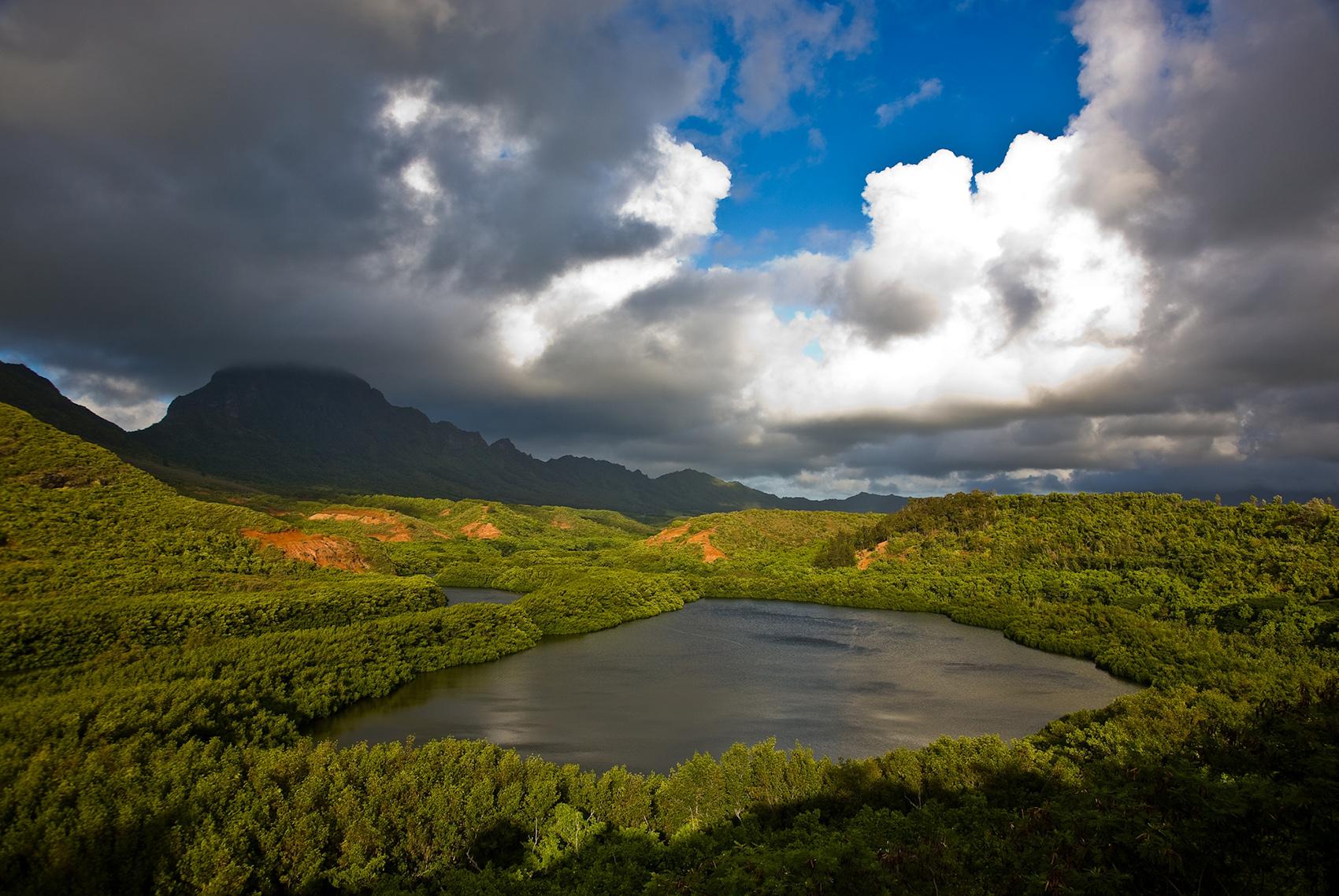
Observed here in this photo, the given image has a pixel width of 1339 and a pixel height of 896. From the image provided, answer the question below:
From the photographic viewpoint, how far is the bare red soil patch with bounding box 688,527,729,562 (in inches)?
6698

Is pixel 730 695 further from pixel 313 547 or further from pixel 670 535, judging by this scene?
pixel 670 535

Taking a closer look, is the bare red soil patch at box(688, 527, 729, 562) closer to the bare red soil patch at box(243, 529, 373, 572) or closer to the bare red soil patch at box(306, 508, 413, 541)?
the bare red soil patch at box(306, 508, 413, 541)

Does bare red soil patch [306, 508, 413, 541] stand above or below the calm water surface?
above

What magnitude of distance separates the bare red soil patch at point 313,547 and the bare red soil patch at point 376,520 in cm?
7306

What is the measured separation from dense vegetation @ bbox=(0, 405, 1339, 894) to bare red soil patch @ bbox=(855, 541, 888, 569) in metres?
54.7

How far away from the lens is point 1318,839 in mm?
14008

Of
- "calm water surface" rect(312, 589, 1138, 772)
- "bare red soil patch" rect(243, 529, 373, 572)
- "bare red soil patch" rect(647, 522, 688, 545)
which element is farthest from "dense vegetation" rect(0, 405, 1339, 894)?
"bare red soil patch" rect(647, 522, 688, 545)

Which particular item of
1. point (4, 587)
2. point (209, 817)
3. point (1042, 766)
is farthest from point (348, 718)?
point (1042, 766)

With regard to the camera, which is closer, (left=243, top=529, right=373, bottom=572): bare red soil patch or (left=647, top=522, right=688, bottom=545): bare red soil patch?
(left=243, top=529, right=373, bottom=572): bare red soil patch

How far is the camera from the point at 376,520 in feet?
618

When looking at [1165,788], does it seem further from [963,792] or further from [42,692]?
[42,692]

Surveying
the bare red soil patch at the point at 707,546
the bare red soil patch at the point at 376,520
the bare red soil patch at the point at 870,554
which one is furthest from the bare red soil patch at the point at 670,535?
the bare red soil patch at the point at 376,520

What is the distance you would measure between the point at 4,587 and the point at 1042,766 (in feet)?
270

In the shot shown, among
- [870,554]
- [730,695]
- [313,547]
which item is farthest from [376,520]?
[730,695]
